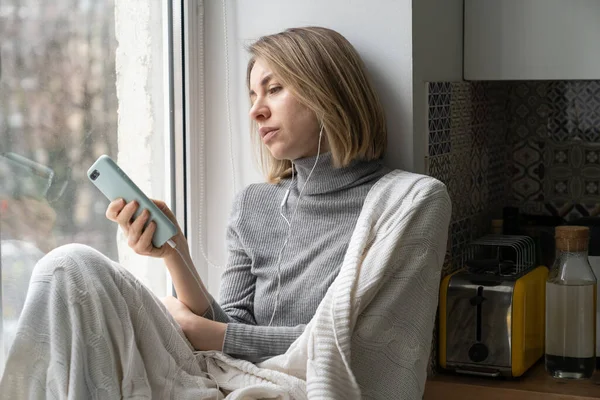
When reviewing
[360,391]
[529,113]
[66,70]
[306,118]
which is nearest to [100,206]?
[66,70]

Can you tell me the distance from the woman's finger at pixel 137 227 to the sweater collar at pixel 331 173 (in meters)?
0.35

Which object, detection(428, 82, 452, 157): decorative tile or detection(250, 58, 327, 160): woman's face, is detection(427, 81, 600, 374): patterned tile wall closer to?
detection(428, 82, 452, 157): decorative tile

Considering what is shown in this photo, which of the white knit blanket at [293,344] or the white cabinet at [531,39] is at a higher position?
the white cabinet at [531,39]

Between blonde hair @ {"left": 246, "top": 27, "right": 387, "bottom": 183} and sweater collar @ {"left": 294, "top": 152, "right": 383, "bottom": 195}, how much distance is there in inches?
0.9

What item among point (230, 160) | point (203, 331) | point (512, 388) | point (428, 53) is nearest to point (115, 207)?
point (203, 331)

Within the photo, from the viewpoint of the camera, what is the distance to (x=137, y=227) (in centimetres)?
153

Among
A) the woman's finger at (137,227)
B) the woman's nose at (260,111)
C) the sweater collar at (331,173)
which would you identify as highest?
the woman's nose at (260,111)

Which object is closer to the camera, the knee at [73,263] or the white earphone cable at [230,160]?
the knee at [73,263]

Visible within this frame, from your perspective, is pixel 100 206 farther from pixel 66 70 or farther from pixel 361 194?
pixel 361 194

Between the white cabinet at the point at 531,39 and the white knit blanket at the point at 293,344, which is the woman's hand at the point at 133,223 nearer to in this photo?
the white knit blanket at the point at 293,344

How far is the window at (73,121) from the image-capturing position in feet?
4.98

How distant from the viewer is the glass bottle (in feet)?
5.88

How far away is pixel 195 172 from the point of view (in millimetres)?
1988

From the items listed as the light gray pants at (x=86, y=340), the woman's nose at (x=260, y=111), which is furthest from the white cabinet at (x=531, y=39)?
the light gray pants at (x=86, y=340)
